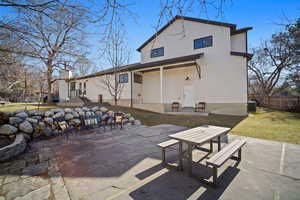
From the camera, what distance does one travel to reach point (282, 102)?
562 inches

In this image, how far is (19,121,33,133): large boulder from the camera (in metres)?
4.61

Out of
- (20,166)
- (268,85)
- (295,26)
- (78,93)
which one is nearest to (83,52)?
(20,166)

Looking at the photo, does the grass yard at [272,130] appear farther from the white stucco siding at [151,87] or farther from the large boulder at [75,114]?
the white stucco siding at [151,87]

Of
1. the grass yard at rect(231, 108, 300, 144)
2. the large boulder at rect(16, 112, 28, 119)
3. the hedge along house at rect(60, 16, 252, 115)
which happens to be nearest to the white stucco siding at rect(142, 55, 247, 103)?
the hedge along house at rect(60, 16, 252, 115)

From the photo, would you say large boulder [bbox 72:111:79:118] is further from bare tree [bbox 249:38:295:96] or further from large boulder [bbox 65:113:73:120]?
bare tree [bbox 249:38:295:96]

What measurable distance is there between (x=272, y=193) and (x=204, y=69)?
11129 millimetres

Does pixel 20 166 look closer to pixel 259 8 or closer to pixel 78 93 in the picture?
pixel 259 8

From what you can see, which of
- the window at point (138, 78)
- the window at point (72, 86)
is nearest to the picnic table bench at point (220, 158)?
the window at point (138, 78)

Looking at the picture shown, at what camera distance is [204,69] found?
11.8 m

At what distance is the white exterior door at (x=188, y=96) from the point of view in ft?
41.7

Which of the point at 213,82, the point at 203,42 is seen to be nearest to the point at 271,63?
the point at 203,42

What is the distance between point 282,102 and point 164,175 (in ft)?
60.9

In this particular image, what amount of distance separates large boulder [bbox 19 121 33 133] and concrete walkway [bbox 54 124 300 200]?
1.83 meters

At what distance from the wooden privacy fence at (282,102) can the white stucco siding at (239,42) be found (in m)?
→ 7.99
